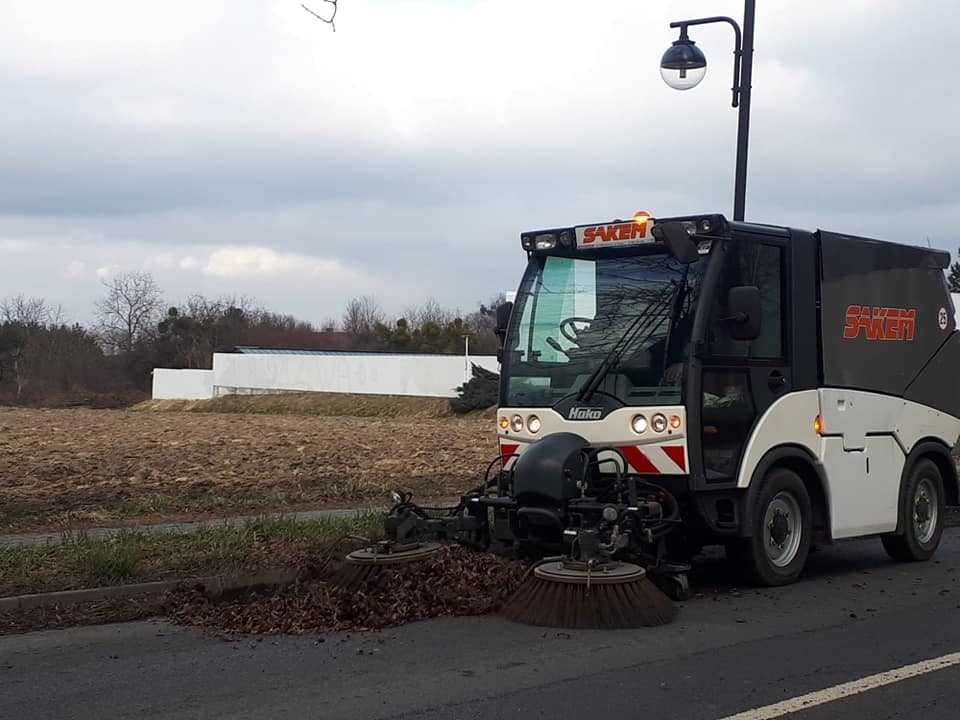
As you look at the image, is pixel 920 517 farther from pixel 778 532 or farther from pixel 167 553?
pixel 167 553

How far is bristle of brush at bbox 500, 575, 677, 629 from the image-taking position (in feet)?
25.5

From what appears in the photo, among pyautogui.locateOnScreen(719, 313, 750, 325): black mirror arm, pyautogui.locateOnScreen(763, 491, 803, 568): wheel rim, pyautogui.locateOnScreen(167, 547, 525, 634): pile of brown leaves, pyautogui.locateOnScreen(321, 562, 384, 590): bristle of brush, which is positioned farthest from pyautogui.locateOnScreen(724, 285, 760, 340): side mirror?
pyautogui.locateOnScreen(321, 562, 384, 590): bristle of brush

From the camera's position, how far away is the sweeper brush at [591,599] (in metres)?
7.77

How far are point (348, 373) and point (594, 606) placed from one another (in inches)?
1997

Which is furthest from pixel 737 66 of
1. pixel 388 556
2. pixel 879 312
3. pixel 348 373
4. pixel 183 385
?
pixel 183 385

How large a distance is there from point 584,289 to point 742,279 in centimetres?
129

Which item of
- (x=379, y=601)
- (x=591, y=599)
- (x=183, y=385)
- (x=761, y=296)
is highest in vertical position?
(x=761, y=296)

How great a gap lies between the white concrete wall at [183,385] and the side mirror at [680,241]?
203 ft

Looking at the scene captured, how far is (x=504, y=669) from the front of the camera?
6820 millimetres

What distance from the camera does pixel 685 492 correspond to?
909 centimetres

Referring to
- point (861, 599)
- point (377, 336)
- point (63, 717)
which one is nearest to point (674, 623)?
point (861, 599)

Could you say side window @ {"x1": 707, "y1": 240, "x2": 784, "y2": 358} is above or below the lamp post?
below

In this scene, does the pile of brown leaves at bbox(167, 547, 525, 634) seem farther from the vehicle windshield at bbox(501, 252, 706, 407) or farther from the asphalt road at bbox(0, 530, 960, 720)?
the vehicle windshield at bbox(501, 252, 706, 407)

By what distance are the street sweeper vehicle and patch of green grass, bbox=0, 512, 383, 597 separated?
5.06 ft
